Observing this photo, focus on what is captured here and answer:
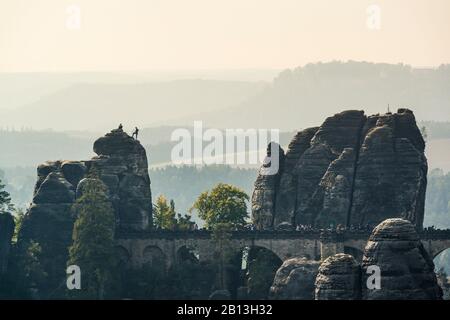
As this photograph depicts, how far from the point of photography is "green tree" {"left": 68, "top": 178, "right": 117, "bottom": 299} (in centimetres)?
16988

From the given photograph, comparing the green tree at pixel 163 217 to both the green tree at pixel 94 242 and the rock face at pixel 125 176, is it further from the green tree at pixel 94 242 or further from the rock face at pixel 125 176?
the green tree at pixel 94 242

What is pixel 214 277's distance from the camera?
175125 millimetres

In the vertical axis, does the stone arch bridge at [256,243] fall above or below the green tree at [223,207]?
below

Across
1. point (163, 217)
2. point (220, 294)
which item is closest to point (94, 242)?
point (220, 294)

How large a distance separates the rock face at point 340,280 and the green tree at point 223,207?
61.5 meters

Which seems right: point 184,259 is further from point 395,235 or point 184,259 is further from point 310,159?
point 395,235

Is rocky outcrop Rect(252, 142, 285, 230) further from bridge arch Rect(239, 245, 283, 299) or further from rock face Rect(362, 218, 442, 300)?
rock face Rect(362, 218, 442, 300)

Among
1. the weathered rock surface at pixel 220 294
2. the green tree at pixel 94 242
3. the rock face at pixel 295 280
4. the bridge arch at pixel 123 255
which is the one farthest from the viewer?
the bridge arch at pixel 123 255

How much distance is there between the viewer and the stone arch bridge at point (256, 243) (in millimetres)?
169625

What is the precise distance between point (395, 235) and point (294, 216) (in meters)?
59.3

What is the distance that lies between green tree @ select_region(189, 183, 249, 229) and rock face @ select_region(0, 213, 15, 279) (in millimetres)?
19501

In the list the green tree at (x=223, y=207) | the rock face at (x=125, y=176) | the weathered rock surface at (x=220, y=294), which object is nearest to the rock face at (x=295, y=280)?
the weathered rock surface at (x=220, y=294)

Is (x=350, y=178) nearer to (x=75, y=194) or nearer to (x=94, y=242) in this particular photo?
(x=94, y=242)
